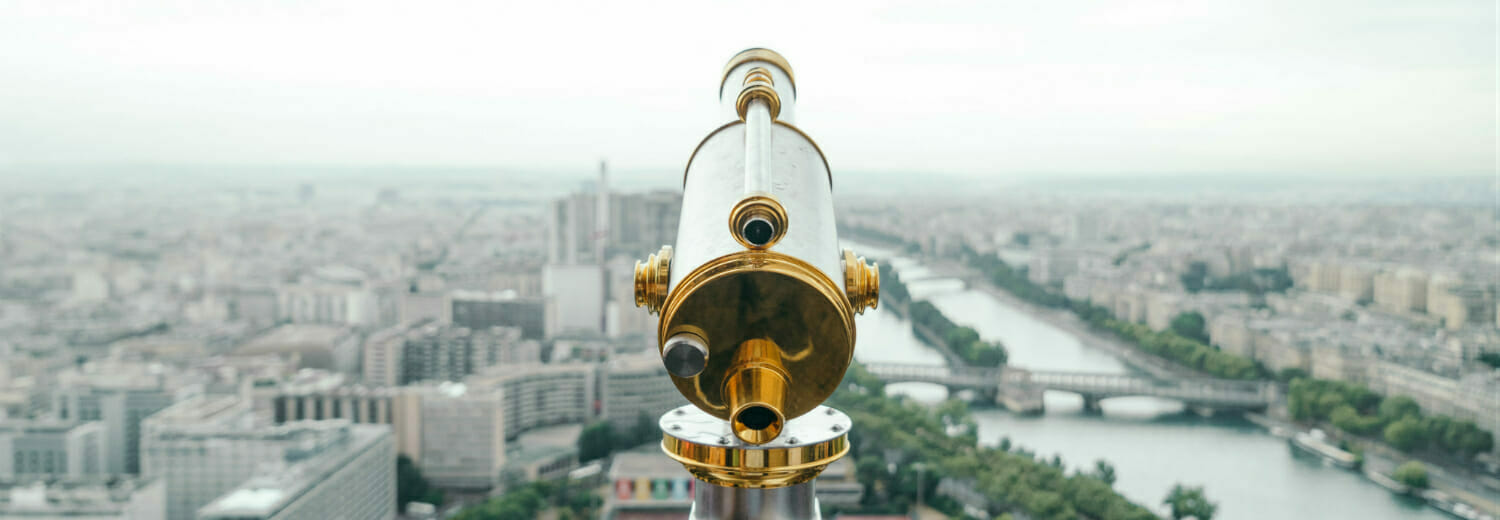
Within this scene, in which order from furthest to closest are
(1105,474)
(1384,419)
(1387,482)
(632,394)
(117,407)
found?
(1384,419), (632,394), (1387,482), (117,407), (1105,474)

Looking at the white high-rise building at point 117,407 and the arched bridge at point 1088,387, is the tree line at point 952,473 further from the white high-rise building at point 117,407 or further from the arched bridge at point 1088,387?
the white high-rise building at point 117,407

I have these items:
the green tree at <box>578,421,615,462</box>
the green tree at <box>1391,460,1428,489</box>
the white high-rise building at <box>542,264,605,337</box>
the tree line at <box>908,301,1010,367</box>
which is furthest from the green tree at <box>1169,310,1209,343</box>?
the green tree at <box>578,421,615,462</box>

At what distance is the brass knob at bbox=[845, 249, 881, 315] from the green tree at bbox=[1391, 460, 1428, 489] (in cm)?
576

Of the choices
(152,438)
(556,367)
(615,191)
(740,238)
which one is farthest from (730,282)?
(615,191)

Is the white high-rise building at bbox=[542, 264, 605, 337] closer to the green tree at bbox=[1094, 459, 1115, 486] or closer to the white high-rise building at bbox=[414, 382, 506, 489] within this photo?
the white high-rise building at bbox=[414, 382, 506, 489]

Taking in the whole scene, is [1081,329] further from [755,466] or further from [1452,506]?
[755,466]

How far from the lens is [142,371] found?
5.85 m

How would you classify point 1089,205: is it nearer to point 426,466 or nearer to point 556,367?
point 556,367

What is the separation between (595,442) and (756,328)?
5.13 meters

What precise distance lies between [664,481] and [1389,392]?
4.79m

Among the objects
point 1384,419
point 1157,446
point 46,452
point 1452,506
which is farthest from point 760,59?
point 1384,419

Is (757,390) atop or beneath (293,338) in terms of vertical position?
atop

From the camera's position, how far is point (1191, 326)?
30.2 feet

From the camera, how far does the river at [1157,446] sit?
5.10 meters
